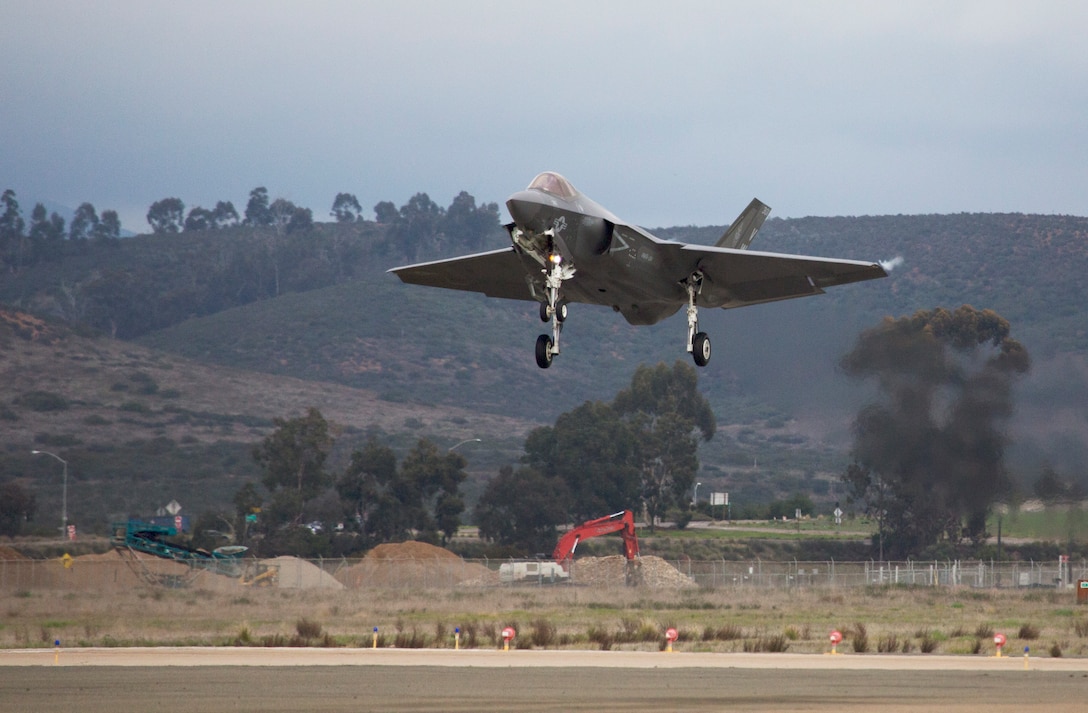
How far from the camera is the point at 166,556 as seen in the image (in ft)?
210

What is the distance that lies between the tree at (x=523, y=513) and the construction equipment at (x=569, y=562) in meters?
19.1

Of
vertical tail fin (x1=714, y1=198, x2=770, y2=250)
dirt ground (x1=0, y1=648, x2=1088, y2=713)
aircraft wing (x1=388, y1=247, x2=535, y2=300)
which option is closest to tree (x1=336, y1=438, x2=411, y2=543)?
dirt ground (x1=0, y1=648, x2=1088, y2=713)

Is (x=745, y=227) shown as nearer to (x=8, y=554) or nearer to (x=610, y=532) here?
(x=610, y=532)

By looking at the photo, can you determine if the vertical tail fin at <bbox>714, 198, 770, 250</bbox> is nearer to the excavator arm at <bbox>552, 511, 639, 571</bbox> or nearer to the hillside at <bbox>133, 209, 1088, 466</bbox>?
the excavator arm at <bbox>552, 511, 639, 571</bbox>

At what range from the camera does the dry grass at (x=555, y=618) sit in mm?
38750

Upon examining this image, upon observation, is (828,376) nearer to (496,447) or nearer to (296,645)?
(296,645)

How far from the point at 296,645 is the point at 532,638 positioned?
6400 millimetres

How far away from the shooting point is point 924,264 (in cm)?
17988

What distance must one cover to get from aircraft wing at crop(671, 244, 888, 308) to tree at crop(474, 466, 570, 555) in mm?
56425

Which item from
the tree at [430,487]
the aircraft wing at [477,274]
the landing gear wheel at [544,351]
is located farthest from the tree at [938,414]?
the landing gear wheel at [544,351]

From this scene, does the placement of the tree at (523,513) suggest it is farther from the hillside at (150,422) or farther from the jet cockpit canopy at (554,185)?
the jet cockpit canopy at (554,185)

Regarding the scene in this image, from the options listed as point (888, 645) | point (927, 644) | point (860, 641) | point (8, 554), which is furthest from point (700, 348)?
point (8, 554)

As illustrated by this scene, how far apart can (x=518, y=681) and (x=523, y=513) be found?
59.0 metres

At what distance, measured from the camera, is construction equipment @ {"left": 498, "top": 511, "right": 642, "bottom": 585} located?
6216 centimetres
